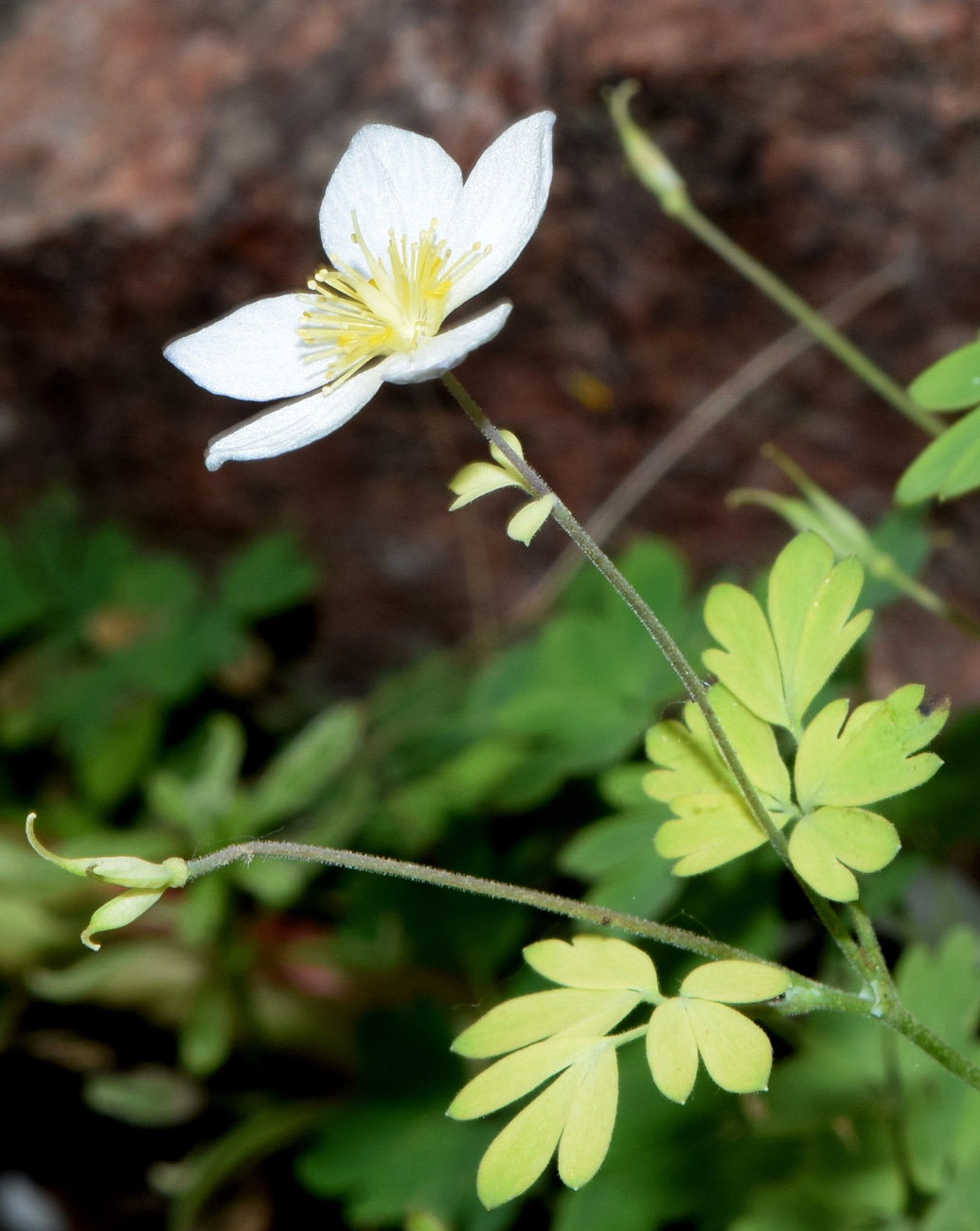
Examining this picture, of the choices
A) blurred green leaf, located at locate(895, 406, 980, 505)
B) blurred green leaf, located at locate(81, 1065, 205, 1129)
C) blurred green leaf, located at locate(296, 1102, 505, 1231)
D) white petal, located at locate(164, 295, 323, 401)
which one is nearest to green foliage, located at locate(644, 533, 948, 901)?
blurred green leaf, located at locate(895, 406, 980, 505)

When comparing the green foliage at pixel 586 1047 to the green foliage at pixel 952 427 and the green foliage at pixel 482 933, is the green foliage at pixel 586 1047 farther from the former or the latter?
the green foliage at pixel 952 427

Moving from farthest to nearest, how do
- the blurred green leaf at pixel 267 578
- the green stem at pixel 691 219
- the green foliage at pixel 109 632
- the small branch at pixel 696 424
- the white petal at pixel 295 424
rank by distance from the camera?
the blurred green leaf at pixel 267 578 → the green foliage at pixel 109 632 → the small branch at pixel 696 424 → the green stem at pixel 691 219 → the white petal at pixel 295 424

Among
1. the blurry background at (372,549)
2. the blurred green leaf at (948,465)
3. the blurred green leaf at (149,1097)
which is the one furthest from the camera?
the blurred green leaf at (149,1097)

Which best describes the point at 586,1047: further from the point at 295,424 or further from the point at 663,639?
the point at 295,424

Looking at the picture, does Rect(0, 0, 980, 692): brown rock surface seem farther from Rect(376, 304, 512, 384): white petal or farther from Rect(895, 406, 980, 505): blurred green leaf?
Rect(376, 304, 512, 384): white petal

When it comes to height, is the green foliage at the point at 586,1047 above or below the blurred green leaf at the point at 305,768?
above

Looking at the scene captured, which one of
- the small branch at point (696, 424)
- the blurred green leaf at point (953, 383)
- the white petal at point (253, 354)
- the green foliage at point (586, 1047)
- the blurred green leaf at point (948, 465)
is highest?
the white petal at point (253, 354)

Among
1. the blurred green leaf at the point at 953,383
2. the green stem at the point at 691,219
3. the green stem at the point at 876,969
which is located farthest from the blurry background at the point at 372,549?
the blurred green leaf at the point at 953,383

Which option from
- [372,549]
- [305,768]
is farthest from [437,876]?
[372,549]
